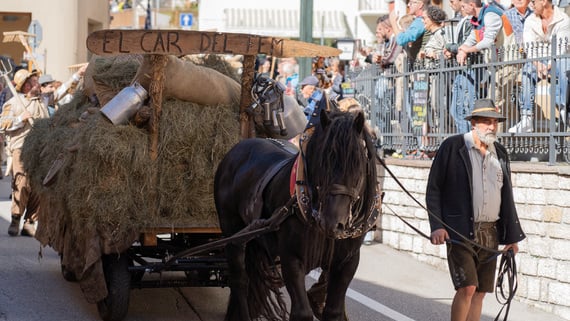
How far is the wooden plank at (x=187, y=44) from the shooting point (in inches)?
320

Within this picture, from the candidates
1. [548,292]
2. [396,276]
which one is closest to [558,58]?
[548,292]

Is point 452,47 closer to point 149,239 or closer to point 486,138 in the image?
point 486,138

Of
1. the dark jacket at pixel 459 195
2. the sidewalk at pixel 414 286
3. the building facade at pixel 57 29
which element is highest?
the building facade at pixel 57 29

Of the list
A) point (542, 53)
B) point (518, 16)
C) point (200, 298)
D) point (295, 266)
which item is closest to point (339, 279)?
point (295, 266)

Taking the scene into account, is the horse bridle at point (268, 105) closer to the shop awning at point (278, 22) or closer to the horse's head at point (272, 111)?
the horse's head at point (272, 111)

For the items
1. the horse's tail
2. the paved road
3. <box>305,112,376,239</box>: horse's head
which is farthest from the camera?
the paved road

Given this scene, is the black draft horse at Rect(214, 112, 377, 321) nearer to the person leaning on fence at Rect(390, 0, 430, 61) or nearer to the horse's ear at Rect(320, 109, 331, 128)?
the horse's ear at Rect(320, 109, 331, 128)

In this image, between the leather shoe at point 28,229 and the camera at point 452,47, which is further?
the leather shoe at point 28,229

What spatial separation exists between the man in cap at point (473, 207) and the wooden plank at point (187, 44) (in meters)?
1.80

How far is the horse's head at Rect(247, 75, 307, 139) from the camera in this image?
357 inches

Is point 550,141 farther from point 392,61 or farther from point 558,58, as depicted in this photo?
point 392,61

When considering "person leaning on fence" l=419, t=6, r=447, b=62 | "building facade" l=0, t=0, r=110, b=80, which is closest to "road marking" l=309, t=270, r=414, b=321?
"person leaning on fence" l=419, t=6, r=447, b=62

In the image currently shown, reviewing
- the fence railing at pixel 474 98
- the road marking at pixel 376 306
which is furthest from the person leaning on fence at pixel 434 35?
the road marking at pixel 376 306

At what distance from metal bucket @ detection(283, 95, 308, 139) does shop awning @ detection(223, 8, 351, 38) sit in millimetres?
38681
